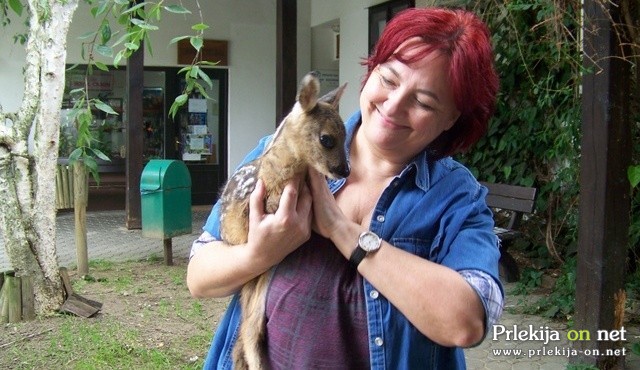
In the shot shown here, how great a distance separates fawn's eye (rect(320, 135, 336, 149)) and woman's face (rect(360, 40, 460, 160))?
116 millimetres

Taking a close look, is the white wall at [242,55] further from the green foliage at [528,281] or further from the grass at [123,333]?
the green foliage at [528,281]

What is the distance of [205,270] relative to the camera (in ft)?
6.41

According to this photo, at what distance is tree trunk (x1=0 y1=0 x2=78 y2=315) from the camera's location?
573 cm

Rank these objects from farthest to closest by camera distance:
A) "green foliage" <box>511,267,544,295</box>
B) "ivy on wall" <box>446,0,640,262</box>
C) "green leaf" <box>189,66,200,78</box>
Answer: "green foliage" <box>511,267,544,295</box>
"ivy on wall" <box>446,0,640,262</box>
"green leaf" <box>189,66,200,78</box>

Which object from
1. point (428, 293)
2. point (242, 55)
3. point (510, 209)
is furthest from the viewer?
point (242, 55)

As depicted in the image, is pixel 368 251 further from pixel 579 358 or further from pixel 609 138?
pixel 579 358

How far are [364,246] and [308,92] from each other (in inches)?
19.2

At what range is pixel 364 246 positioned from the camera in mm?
1704

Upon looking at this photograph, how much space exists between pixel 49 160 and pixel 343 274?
479 cm

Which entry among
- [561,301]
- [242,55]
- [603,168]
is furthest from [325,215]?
[242,55]

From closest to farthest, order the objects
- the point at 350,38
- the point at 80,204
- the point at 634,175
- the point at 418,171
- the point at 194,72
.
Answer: the point at 418,171
the point at 194,72
the point at 634,175
the point at 80,204
the point at 350,38

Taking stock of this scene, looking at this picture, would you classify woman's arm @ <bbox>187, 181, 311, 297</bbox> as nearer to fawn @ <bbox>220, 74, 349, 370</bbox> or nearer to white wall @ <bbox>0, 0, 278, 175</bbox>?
fawn @ <bbox>220, 74, 349, 370</bbox>

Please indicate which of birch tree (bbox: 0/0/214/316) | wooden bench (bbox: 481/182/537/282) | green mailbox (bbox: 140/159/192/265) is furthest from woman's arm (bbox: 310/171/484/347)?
green mailbox (bbox: 140/159/192/265)

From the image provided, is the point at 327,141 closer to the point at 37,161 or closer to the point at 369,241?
the point at 369,241
